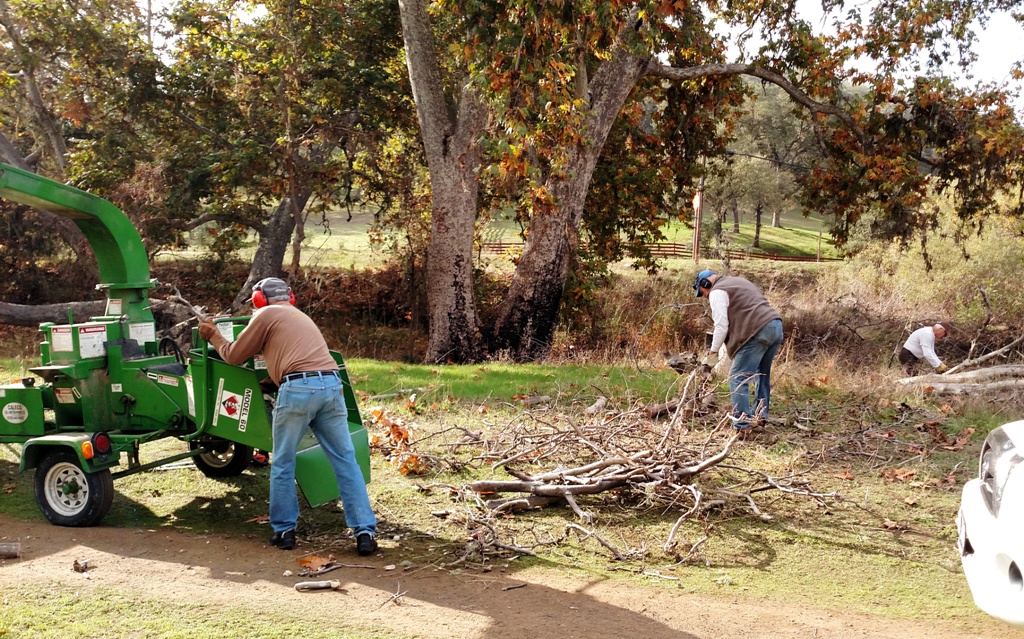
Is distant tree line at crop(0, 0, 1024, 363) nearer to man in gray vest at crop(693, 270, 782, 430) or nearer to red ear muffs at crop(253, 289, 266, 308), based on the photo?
man in gray vest at crop(693, 270, 782, 430)

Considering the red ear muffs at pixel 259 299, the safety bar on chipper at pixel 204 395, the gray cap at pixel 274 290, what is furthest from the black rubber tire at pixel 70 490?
the gray cap at pixel 274 290

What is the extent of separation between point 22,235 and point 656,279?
17.7 m

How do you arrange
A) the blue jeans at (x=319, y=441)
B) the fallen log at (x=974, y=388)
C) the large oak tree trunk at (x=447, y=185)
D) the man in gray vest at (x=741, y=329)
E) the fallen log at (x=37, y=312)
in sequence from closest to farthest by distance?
the blue jeans at (x=319, y=441), the man in gray vest at (x=741, y=329), the fallen log at (x=974, y=388), the large oak tree trunk at (x=447, y=185), the fallen log at (x=37, y=312)

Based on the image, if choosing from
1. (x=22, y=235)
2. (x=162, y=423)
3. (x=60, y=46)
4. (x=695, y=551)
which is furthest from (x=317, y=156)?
(x=695, y=551)

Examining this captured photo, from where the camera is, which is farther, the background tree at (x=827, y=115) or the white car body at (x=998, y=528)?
the background tree at (x=827, y=115)

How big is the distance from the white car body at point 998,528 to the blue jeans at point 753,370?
443 cm

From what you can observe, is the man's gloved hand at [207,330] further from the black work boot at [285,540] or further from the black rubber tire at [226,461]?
the black rubber tire at [226,461]

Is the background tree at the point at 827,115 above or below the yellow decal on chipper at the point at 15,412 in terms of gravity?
above

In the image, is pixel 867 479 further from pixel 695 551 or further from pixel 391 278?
pixel 391 278

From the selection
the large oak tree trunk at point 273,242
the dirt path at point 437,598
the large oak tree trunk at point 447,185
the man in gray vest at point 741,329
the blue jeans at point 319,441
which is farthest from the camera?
the large oak tree trunk at point 273,242

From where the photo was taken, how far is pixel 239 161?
19.6 m

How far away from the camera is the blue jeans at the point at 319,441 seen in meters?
6.41

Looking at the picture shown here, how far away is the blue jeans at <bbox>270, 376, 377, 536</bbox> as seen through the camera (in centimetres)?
641

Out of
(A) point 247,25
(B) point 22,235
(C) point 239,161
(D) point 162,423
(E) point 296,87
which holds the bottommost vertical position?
(D) point 162,423
